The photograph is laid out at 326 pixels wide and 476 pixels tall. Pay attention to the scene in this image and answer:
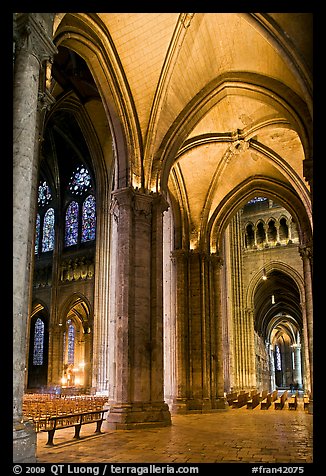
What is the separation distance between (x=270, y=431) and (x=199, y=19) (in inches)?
423

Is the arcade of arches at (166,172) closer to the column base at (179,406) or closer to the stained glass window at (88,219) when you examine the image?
the column base at (179,406)

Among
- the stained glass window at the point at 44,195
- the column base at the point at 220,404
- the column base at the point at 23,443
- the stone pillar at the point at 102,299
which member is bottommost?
the column base at the point at 220,404

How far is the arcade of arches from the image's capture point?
8125mm

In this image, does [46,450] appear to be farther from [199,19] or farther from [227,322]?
[227,322]

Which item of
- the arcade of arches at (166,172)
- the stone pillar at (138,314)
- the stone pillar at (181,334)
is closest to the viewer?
the arcade of arches at (166,172)

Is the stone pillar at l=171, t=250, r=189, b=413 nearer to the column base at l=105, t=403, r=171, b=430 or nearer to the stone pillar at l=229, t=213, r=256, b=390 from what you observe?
the column base at l=105, t=403, r=171, b=430

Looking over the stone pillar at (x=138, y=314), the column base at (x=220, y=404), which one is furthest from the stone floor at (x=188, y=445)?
the column base at (x=220, y=404)

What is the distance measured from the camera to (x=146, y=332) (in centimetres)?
1330

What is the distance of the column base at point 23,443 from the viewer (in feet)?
19.8

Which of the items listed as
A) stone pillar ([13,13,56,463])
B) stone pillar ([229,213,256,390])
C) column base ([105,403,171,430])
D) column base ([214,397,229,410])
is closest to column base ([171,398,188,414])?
column base ([214,397,229,410])

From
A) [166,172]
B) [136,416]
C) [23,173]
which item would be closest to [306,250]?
[166,172]

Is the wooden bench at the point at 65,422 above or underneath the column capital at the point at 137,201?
underneath

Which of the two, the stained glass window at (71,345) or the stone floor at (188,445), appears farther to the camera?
the stained glass window at (71,345)
